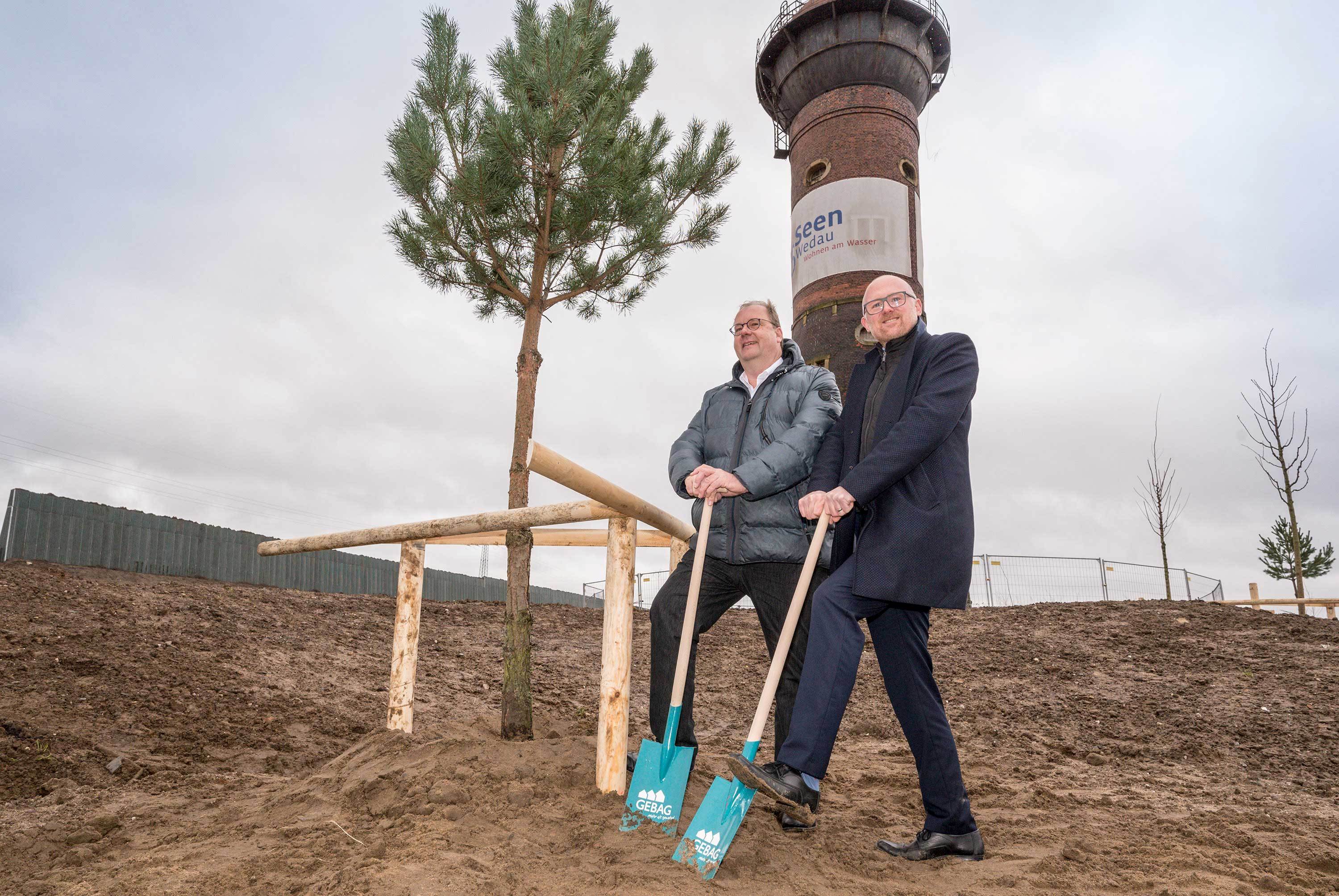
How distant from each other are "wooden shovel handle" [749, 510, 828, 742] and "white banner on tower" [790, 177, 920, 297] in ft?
41.6

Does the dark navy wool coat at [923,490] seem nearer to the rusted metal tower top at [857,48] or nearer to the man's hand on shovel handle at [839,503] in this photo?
the man's hand on shovel handle at [839,503]

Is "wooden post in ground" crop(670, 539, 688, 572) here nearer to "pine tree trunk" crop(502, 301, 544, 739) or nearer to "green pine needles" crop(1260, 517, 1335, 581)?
"pine tree trunk" crop(502, 301, 544, 739)

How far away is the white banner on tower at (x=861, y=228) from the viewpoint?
14852 mm

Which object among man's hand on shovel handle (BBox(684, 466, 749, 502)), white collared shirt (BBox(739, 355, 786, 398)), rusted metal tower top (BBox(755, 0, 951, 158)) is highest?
rusted metal tower top (BBox(755, 0, 951, 158))

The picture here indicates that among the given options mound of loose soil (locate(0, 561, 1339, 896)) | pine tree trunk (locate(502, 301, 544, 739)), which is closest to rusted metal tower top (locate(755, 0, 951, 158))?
mound of loose soil (locate(0, 561, 1339, 896))

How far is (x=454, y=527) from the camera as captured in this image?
3908mm

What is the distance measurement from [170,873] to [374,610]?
8.12m

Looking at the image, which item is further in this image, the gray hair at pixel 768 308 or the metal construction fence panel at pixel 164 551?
the metal construction fence panel at pixel 164 551

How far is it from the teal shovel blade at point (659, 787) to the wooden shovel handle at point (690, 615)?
0.19m

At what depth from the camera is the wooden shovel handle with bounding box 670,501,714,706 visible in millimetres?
3076

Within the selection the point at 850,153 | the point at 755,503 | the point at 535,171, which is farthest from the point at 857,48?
the point at 755,503

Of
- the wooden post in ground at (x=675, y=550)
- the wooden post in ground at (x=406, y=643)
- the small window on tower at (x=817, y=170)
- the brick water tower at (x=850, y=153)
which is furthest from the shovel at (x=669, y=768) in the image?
the small window on tower at (x=817, y=170)

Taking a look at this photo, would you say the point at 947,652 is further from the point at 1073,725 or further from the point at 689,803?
the point at 689,803

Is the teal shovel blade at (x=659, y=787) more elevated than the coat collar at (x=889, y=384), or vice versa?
the coat collar at (x=889, y=384)
